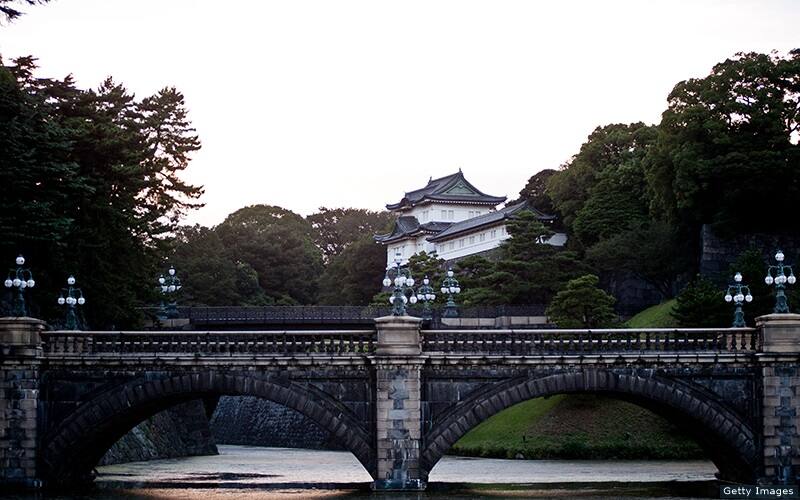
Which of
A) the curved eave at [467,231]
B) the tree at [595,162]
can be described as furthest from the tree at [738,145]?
the curved eave at [467,231]

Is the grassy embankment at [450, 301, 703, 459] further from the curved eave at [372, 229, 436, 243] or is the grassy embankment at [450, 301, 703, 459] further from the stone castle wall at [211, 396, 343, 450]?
the curved eave at [372, 229, 436, 243]

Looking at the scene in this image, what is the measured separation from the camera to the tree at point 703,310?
67.4 m

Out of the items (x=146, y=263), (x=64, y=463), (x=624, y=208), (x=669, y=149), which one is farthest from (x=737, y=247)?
(x=64, y=463)

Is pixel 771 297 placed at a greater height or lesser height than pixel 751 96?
lesser

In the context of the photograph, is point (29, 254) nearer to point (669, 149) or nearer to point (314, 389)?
point (314, 389)

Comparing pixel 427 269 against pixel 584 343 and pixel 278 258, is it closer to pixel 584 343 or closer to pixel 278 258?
pixel 278 258

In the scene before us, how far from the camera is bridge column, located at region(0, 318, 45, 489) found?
46562mm

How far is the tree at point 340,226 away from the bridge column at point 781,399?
116850 millimetres

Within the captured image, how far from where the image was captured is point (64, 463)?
47.4m

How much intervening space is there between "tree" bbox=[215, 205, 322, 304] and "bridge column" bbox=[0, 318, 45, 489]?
3002 inches

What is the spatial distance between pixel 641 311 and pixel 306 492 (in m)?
48.5

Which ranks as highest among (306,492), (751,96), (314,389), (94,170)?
(751,96)

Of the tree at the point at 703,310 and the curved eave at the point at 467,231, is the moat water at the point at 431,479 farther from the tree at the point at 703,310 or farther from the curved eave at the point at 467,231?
the curved eave at the point at 467,231

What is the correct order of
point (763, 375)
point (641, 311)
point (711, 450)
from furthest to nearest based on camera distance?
point (641, 311), point (711, 450), point (763, 375)
